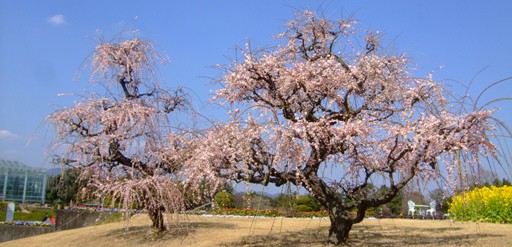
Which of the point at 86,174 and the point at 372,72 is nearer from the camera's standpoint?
the point at 372,72

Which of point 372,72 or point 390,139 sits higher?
point 372,72

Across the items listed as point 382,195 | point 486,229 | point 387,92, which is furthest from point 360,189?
point 486,229

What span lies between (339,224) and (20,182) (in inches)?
1615

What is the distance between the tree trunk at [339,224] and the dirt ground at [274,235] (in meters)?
0.31

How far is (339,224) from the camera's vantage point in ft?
33.7

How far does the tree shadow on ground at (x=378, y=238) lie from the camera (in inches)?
403

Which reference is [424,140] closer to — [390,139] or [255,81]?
[390,139]

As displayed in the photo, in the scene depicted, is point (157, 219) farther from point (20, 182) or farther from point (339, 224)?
point (20, 182)

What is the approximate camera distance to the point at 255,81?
34.0 feet

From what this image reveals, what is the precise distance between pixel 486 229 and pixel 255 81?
19.6 ft

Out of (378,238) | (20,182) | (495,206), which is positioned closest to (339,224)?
(378,238)

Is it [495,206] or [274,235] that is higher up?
[495,206]

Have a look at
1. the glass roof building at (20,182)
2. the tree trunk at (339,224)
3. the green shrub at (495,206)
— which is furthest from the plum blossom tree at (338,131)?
the glass roof building at (20,182)

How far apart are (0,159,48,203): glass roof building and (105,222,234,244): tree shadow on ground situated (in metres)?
31.6
